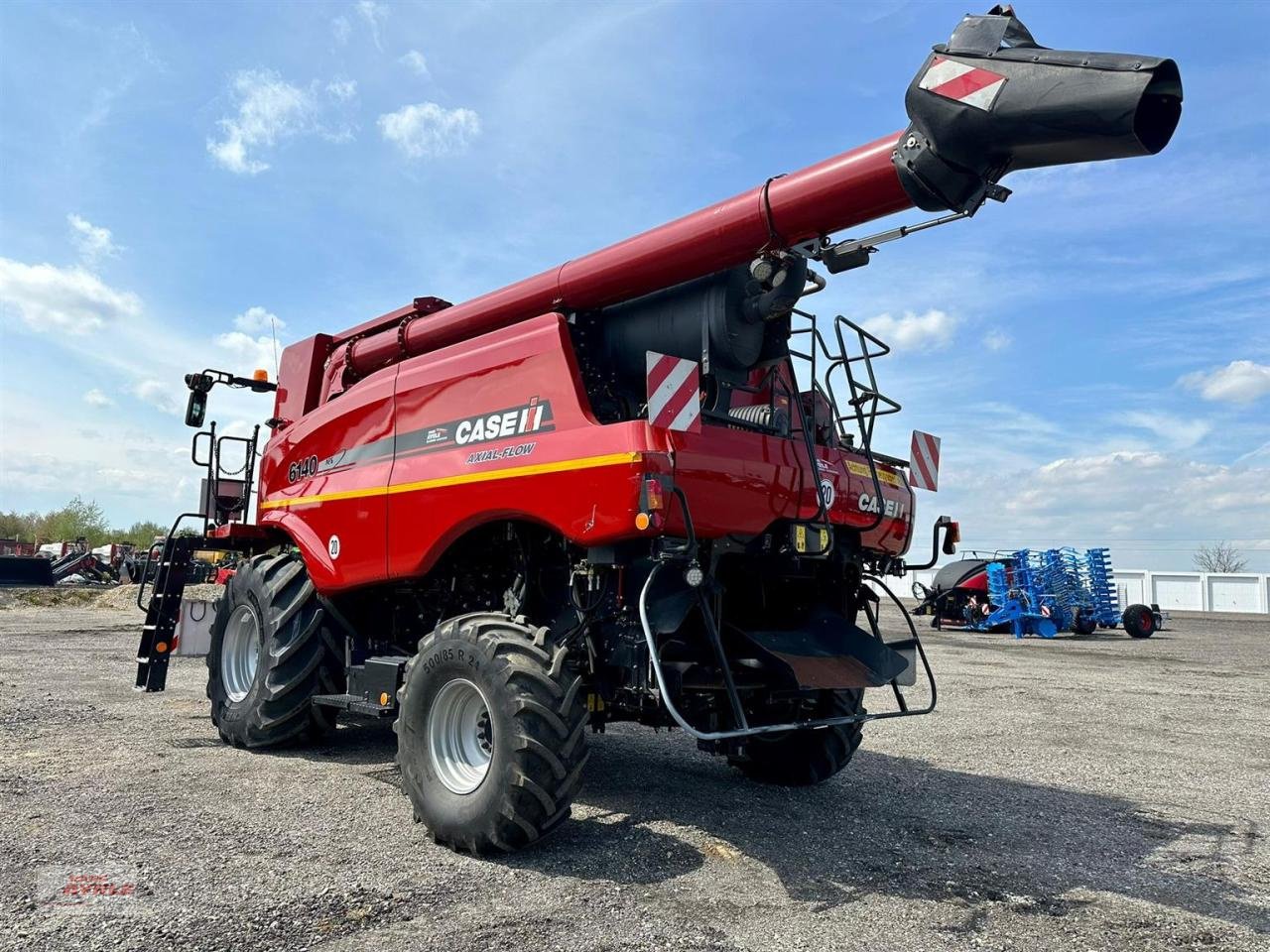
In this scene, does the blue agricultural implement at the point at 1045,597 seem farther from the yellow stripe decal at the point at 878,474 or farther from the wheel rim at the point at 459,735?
the wheel rim at the point at 459,735

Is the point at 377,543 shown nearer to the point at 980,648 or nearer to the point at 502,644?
the point at 502,644

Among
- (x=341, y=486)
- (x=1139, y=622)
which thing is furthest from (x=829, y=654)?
(x=1139, y=622)

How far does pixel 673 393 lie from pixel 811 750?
2.81 m

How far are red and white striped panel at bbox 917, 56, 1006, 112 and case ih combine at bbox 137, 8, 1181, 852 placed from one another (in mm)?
12

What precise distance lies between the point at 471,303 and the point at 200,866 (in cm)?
360

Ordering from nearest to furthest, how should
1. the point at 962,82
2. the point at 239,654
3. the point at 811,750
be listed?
1. the point at 962,82
2. the point at 811,750
3. the point at 239,654

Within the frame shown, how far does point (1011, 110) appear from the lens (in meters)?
3.60

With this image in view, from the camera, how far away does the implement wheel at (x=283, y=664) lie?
21.7 ft

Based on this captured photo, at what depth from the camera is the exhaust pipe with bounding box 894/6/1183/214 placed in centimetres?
339

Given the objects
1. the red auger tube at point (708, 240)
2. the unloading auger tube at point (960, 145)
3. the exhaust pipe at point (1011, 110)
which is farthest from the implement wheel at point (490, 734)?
the exhaust pipe at point (1011, 110)

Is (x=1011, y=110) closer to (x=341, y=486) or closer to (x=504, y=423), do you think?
(x=504, y=423)

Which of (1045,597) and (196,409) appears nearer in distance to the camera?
(196,409)

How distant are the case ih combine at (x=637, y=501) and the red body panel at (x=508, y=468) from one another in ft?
0.06

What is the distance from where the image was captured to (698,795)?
232 inches
